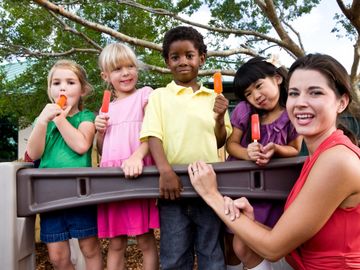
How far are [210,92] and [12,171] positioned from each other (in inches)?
40.0

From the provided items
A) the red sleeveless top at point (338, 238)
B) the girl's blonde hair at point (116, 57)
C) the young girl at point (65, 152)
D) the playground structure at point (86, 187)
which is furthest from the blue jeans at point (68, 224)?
the red sleeveless top at point (338, 238)

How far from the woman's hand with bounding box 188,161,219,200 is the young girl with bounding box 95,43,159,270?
242 mm

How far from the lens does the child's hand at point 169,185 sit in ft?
5.87

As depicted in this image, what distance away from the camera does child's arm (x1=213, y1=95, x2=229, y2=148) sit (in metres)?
2.06

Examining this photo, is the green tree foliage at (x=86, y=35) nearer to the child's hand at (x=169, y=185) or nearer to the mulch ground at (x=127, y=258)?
the mulch ground at (x=127, y=258)

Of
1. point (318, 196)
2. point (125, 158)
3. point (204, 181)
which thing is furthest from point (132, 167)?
point (318, 196)

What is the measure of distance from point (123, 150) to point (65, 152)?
293 mm

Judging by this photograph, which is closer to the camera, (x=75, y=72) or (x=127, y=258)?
(x=75, y=72)

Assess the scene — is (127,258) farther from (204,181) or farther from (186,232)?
(204,181)

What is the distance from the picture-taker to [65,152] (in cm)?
222

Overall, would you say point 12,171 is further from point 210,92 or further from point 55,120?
point 210,92

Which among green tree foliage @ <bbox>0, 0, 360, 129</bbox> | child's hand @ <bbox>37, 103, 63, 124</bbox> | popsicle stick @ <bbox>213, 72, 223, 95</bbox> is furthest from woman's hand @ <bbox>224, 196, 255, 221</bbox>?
green tree foliage @ <bbox>0, 0, 360, 129</bbox>

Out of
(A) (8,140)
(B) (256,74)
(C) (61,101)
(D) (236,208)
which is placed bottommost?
(D) (236,208)

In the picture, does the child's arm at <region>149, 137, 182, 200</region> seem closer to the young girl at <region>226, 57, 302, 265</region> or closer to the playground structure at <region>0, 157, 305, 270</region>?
the playground structure at <region>0, 157, 305, 270</region>
